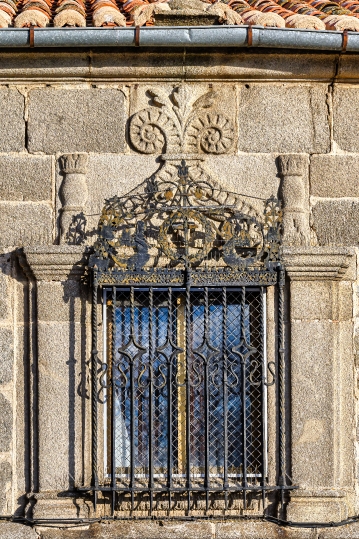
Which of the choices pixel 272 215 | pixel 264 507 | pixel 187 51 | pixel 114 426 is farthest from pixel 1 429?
pixel 187 51

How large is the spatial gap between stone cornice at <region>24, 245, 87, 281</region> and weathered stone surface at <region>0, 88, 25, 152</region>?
63 centimetres

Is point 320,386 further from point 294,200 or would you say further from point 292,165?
point 292,165

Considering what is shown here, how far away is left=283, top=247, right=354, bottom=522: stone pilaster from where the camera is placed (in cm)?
509

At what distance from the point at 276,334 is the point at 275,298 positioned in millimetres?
202

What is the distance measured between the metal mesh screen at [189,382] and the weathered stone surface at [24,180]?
71cm

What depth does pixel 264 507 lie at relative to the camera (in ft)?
16.8

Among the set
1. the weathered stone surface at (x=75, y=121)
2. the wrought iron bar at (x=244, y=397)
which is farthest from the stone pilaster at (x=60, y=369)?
→ the wrought iron bar at (x=244, y=397)

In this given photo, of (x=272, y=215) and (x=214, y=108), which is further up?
(x=214, y=108)

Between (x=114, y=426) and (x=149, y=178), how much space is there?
4.61 feet

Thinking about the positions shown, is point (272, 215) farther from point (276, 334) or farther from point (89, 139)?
point (89, 139)

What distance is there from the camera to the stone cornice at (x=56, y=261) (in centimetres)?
510

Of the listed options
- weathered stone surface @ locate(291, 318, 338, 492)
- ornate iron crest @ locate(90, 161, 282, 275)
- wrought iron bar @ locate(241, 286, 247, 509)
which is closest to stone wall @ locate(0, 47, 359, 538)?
weathered stone surface @ locate(291, 318, 338, 492)

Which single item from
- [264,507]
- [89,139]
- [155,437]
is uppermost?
[89,139]

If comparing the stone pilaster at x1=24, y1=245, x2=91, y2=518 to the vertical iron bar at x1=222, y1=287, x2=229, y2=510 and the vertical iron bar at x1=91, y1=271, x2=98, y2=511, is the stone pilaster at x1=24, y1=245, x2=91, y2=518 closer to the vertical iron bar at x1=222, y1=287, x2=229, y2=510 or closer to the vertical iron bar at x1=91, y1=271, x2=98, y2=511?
the vertical iron bar at x1=91, y1=271, x2=98, y2=511
